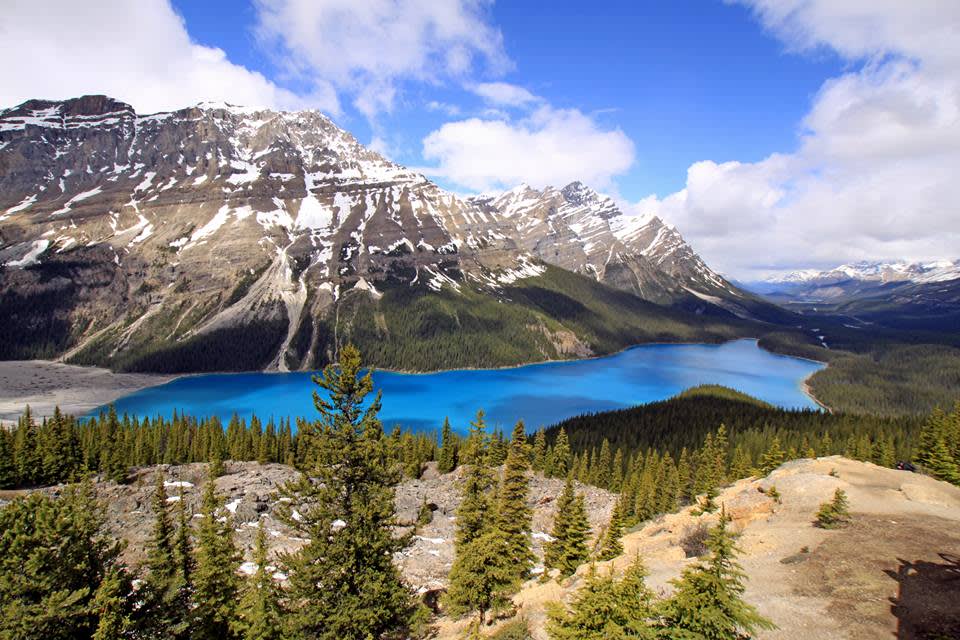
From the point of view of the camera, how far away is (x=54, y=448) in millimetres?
67875

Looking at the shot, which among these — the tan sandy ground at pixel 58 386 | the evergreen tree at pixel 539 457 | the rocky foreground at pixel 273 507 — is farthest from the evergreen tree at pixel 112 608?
the tan sandy ground at pixel 58 386

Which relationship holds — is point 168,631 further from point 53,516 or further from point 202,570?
point 53,516

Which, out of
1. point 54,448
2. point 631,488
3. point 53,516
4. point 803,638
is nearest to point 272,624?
point 53,516

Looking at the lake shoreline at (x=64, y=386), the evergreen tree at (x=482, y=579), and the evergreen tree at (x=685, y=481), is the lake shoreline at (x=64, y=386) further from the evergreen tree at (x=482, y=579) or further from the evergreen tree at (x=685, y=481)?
the evergreen tree at (x=482, y=579)

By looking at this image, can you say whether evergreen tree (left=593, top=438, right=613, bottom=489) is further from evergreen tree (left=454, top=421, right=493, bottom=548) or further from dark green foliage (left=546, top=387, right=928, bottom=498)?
evergreen tree (left=454, top=421, right=493, bottom=548)

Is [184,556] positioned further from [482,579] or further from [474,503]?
[474,503]

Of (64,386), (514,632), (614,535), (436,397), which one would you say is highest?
(514,632)

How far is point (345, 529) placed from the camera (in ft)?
58.1

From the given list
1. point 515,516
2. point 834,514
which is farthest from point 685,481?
point 515,516

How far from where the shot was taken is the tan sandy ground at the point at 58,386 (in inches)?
5182

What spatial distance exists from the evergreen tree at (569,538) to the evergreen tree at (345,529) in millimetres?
19575

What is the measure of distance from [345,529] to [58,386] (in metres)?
195

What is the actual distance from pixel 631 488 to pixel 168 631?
59974mm

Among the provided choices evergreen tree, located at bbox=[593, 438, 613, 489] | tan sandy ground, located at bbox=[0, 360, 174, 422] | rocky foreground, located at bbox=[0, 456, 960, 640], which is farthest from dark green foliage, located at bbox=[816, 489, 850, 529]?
tan sandy ground, located at bbox=[0, 360, 174, 422]
